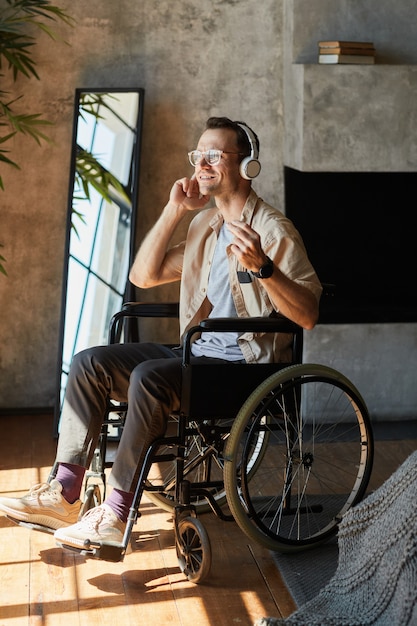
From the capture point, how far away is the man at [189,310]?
2.82 metres

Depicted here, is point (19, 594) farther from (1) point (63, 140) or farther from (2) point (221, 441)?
(1) point (63, 140)

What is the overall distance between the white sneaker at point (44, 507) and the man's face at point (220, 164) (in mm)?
1065

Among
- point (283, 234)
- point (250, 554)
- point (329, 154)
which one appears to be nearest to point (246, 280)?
point (283, 234)

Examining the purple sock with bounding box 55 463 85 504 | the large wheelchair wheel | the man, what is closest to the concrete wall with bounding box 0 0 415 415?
the large wheelchair wheel

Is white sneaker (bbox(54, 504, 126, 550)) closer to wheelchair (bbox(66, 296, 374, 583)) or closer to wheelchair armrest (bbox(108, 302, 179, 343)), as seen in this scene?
wheelchair (bbox(66, 296, 374, 583))

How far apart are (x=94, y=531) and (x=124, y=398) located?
49cm

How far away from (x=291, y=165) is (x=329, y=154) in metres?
0.25

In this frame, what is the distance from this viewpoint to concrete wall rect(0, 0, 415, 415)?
449cm

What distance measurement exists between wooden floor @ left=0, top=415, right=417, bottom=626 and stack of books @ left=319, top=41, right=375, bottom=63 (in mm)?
2153

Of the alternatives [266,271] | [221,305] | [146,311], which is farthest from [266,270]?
[146,311]

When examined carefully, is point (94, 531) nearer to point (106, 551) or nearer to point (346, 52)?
point (106, 551)

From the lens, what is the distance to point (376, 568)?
8.06 ft

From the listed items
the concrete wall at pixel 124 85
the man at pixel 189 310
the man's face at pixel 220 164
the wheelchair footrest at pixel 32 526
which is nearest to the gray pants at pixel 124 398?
the man at pixel 189 310

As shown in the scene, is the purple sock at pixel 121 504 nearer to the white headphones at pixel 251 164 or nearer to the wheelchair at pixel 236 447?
the wheelchair at pixel 236 447
